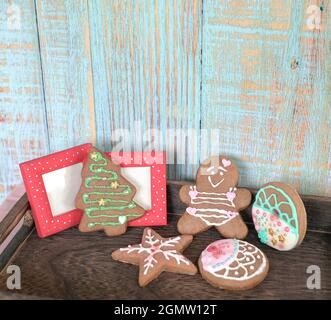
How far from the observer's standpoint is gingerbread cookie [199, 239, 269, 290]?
0.85 m

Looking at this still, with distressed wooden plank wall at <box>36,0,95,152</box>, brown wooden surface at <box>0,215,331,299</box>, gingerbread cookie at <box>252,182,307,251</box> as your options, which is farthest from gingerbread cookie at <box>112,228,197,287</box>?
distressed wooden plank wall at <box>36,0,95,152</box>

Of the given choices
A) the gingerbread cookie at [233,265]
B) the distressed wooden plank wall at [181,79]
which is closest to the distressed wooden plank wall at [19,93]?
the distressed wooden plank wall at [181,79]

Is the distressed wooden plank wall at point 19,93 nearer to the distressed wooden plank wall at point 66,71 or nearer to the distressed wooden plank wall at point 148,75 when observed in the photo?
the distressed wooden plank wall at point 66,71

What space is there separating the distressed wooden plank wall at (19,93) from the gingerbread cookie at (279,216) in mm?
466

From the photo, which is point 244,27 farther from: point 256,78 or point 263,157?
point 263,157

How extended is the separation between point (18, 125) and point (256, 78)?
1.64 ft

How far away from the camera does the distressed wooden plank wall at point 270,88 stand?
2.98 feet

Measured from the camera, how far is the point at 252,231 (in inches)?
39.7

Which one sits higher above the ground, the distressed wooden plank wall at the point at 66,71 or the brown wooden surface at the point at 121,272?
the distressed wooden plank wall at the point at 66,71

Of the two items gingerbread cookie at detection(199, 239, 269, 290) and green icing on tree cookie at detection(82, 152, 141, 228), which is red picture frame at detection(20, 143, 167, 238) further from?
gingerbread cookie at detection(199, 239, 269, 290)

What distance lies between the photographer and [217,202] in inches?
38.8

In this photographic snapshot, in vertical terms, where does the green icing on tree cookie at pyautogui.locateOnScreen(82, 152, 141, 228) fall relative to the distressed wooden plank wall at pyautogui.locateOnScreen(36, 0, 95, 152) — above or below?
below

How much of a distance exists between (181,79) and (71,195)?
0.31 m
